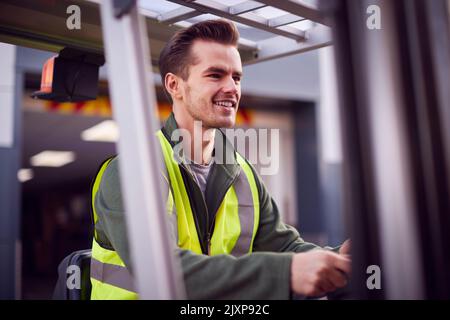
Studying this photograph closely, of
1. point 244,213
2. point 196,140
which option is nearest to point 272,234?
point 244,213

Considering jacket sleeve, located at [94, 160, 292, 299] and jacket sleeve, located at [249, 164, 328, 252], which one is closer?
jacket sleeve, located at [94, 160, 292, 299]

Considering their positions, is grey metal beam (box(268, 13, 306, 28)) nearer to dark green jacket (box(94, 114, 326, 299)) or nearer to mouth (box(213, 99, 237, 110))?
mouth (box(213, 99, 237, 110))

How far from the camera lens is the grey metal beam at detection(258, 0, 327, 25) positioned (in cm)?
173

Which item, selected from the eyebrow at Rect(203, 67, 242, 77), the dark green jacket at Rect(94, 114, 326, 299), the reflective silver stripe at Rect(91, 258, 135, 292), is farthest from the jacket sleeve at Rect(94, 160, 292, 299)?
the eyebrow at Rect(203, 67, 242, 77)

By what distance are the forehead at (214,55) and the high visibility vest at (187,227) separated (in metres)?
0.32

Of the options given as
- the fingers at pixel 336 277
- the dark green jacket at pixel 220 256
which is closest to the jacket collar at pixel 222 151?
the dark green jacket at pixel 220 256

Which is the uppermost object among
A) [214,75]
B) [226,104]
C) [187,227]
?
[214,75]

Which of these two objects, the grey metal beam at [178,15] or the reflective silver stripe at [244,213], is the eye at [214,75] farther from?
the reflective silver stripe at [244,213]

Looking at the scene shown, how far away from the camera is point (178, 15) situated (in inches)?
74.3

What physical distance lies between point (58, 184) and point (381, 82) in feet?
54.3

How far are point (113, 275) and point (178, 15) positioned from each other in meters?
0.90

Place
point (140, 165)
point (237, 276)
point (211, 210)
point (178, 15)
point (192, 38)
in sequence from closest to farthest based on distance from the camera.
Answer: point (140, 165) < point (237, 276) < point (211, 210) < point (178, 15) < point (192, 38)

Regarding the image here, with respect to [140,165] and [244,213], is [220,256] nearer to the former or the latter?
[140,165]
